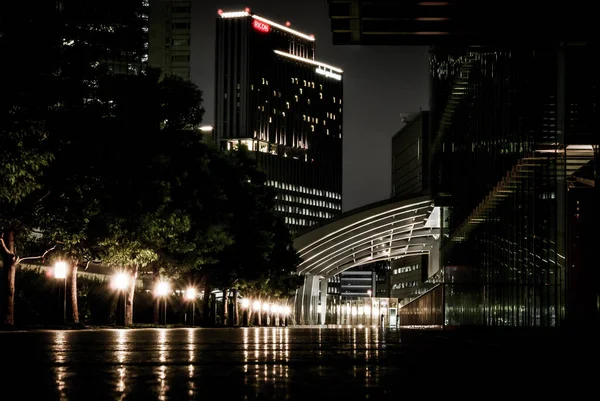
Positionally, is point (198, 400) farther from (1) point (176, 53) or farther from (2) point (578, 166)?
(1) point (176, 53)

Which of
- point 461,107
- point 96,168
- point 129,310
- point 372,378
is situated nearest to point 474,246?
point 461,107

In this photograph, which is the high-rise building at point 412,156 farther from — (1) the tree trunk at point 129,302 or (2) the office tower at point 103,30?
(2) the office tower at point 103,30

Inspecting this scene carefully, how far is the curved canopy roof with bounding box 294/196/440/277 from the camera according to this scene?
87.6 metres

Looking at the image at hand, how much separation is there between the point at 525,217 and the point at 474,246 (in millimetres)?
10820

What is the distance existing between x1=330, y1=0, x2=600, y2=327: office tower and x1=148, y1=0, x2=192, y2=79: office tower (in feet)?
495

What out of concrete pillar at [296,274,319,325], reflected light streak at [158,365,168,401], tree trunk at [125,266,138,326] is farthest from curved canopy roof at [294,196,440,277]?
reflected light streak at [158,365,168,401]

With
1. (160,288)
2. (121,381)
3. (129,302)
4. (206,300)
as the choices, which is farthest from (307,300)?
(121,381)

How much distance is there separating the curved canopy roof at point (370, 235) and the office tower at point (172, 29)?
72.2 meters

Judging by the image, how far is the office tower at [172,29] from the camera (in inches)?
7377

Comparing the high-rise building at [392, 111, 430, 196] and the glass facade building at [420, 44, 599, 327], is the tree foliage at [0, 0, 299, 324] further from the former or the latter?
the high-rise building at [392, 111, 430, 196]

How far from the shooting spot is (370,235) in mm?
102812

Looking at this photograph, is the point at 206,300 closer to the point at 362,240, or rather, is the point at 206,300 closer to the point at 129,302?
the point at 129,302

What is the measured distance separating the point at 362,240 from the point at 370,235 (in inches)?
130

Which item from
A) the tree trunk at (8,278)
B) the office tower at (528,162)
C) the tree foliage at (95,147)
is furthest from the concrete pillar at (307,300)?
the tree trunk at (8,278)
